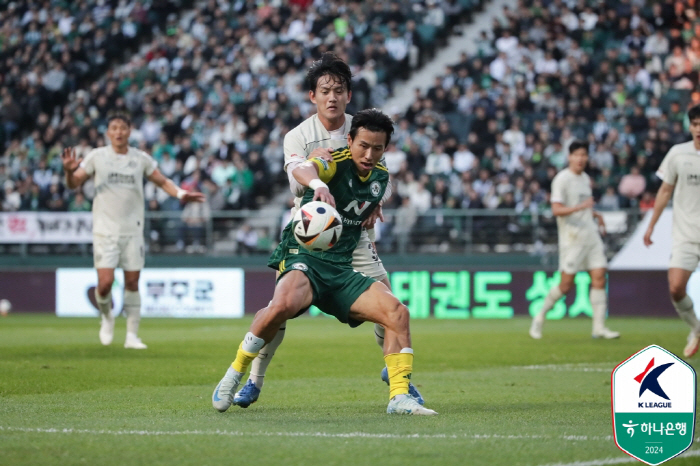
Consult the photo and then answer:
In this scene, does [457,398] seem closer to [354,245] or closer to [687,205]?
[354,245]

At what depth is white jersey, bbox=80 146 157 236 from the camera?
11828 mm

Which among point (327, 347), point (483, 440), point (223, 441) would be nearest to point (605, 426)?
point (483, 440)

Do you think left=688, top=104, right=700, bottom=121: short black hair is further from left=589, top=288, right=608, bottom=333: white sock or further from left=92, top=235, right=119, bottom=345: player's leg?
left=92, top=235, right=119, bottom=345: player's leg

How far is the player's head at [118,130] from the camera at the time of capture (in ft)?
38.4

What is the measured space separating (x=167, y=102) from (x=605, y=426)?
887 inches

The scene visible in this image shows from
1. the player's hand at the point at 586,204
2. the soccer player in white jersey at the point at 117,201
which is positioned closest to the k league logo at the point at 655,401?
the soccer player in white jersey at the point at 117,201

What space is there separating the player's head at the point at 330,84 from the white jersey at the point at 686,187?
14.3 feet

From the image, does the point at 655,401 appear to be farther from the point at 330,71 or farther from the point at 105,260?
the point at 105,260

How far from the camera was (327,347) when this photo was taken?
13.0 metres

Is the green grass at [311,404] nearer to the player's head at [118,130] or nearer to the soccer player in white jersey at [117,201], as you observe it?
the soccer player in white jersey at [117,201]

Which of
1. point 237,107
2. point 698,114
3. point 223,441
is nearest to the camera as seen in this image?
point 223,441

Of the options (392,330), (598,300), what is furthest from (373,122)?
(598,300)

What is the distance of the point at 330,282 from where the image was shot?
21.7 ft

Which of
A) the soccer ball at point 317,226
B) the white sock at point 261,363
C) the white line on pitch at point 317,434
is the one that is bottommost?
the white line on pitch at point 317,434
